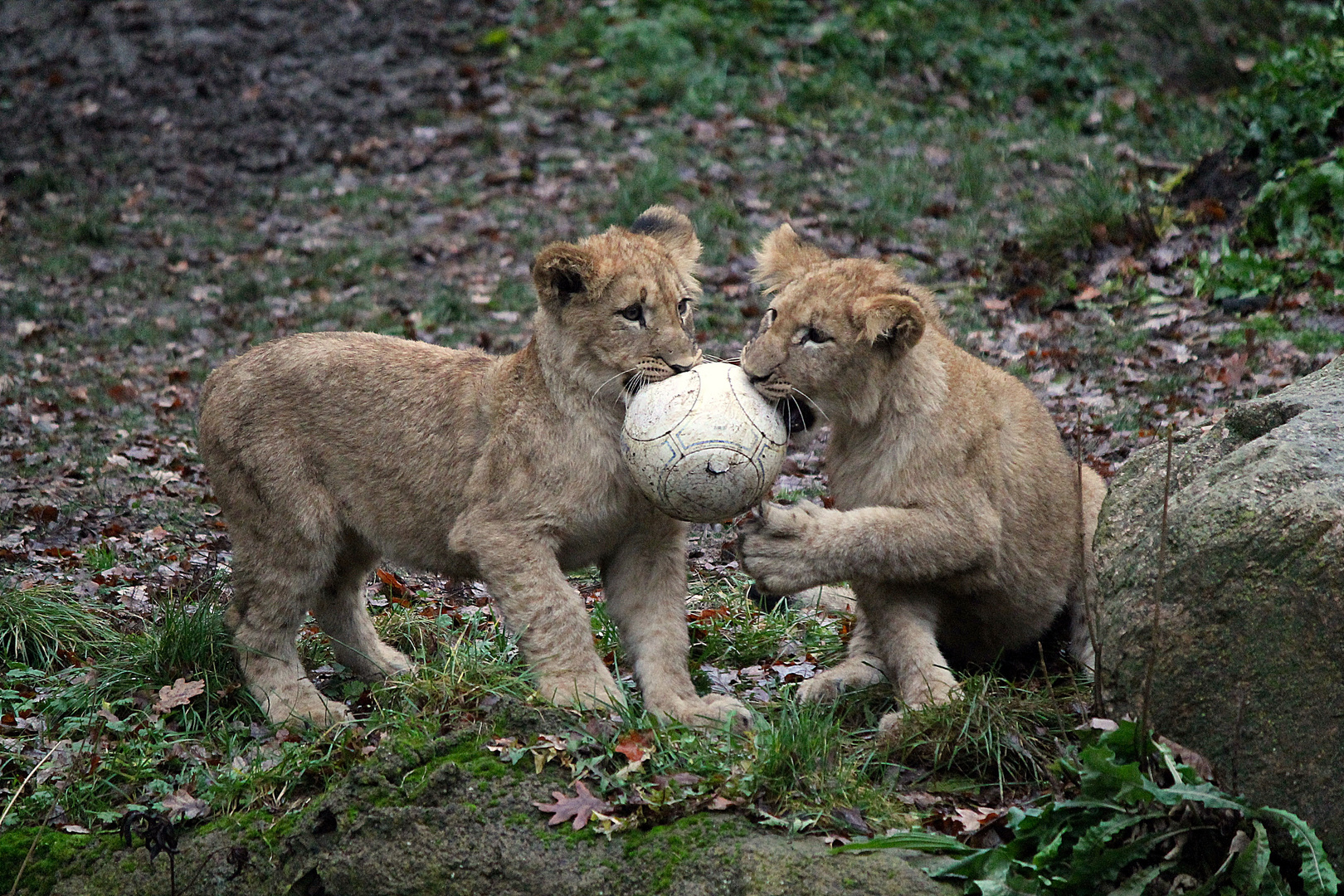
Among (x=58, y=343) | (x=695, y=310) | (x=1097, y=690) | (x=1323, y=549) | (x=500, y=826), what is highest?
(x=1323, y=549)

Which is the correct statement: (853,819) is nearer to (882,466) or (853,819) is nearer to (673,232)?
(882,466)

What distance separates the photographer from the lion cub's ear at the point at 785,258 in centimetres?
586

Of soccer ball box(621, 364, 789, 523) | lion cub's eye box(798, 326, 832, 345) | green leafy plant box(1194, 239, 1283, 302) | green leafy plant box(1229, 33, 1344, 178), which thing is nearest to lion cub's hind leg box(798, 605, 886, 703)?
soccer ball box(621, 364, 789, 523)

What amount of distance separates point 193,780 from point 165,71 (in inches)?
512

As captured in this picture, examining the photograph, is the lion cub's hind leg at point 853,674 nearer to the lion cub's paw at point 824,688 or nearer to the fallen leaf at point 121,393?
the lion cub's paw at point 824,688

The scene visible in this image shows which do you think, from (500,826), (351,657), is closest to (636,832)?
(500,826)

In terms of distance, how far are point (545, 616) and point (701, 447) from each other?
3.14 feet

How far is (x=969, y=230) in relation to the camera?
12.3m

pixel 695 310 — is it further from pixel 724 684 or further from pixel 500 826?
pixel 500 826

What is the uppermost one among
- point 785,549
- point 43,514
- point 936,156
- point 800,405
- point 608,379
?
point 608,379

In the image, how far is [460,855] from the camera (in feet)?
14.5

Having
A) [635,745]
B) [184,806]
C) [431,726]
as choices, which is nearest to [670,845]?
[635,745]

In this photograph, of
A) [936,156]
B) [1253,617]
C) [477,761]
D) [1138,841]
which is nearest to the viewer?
[1138,841]

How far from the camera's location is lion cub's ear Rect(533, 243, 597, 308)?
5.31 meters
